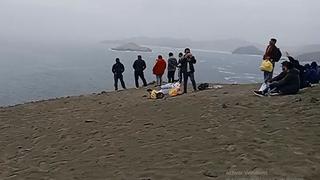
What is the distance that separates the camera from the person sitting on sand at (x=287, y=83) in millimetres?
13594

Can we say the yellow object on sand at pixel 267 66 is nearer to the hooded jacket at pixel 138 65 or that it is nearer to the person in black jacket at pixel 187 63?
the person in black jacket at pixel 187 63

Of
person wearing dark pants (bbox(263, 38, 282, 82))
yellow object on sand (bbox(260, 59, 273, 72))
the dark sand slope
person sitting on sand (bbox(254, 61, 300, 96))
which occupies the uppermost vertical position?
person wearing dark pants (bbox(263, 38, 282, 82))

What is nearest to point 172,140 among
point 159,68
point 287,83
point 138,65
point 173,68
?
point 287,83

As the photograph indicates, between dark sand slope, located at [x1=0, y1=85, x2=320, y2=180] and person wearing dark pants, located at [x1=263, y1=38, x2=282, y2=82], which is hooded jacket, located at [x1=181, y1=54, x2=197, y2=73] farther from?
person wearing dark pants, located at [x1=263, y1=38, x2=282, y2=82]

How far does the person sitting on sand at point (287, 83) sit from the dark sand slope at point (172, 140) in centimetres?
45

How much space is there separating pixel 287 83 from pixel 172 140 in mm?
5588

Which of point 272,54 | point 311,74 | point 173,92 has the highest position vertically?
point 272,54

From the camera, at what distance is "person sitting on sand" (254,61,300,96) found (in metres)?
13.6

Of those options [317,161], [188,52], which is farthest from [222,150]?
[188,52]

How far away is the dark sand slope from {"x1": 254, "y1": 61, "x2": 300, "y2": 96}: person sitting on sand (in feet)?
1.48

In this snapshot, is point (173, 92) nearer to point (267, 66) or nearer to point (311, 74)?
point (267, 66)

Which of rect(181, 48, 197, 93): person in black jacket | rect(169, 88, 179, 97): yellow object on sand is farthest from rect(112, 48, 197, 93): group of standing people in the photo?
rect(169, 88, 179, 97): yellow object on sand

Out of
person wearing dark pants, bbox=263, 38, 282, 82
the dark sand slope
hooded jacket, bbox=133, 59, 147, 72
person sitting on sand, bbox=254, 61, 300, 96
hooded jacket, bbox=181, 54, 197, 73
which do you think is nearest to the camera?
the dark sand slope

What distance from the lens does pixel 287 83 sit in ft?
45.0
